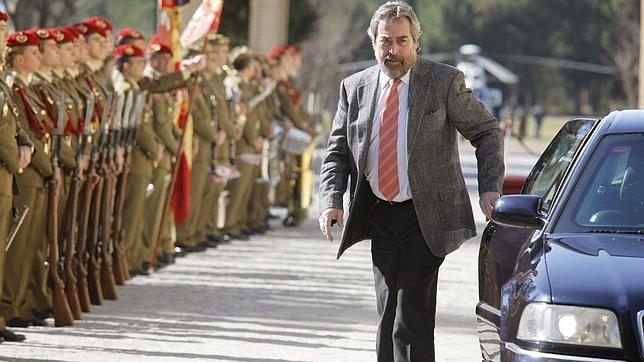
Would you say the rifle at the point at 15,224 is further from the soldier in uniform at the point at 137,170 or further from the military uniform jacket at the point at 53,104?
the soldier in uniform at the point at 137,170

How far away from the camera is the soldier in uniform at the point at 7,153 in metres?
10.3

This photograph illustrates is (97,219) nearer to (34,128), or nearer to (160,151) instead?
(34,128)

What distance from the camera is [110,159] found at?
12.9 m

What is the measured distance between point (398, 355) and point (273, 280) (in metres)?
6.89

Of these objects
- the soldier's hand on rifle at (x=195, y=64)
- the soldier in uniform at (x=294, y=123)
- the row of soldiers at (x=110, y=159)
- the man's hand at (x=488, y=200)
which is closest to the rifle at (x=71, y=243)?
the row of soldiers at (x=110, y=159)

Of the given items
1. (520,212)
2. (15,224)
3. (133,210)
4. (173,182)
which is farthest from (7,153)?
(173,182)

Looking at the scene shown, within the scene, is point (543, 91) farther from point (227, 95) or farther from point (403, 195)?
point (403, 195)

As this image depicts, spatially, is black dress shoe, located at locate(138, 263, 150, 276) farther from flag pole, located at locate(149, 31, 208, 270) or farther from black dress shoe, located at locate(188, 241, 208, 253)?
black dress shoe, located at locate(188, 241, 208, 253)

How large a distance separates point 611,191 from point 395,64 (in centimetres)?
111

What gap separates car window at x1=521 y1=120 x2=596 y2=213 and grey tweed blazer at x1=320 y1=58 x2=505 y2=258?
277 mm

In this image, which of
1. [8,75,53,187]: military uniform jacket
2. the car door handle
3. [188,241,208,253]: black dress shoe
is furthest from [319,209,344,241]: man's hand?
[188,241,208,253]: black dress shoe

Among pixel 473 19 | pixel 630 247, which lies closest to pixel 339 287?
pixel 630 247

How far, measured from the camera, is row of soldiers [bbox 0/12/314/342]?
1128cm

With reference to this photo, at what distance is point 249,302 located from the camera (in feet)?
42.8
